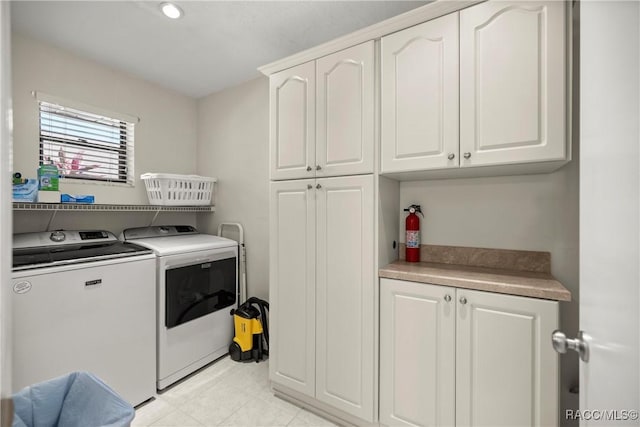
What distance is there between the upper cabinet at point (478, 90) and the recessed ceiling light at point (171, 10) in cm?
129

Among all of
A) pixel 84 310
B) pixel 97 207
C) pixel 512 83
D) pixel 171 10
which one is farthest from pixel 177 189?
pixel 512 83

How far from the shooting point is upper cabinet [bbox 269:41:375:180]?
1.58 meters

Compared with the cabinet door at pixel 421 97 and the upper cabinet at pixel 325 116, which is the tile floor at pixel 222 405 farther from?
the cabinet door at pixel 421 97

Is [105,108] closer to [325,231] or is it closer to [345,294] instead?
[325,231]

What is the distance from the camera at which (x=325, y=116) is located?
171 centimetres

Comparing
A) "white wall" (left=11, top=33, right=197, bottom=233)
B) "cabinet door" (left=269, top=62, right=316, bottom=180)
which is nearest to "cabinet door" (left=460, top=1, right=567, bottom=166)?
"cabinet door" (left=269, top=62, right=316, bottom=180)

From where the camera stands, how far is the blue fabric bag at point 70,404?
1043 millimetres

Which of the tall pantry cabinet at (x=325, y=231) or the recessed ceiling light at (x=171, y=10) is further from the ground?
the recessed ceiling light at (x=171, y=10)

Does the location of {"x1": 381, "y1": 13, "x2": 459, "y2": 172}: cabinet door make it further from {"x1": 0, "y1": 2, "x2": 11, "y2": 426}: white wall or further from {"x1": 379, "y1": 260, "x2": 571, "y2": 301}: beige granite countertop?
{"x1": 0, "y1": 2, "x2": 11, "y2": 426}: white wall

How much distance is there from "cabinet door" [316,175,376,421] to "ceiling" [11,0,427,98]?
1069 millimetres

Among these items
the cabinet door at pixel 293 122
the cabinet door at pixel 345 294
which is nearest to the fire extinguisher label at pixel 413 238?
the cabinet door at pixel 345 294

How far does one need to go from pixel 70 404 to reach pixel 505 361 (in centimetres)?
185

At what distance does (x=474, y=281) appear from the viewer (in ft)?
4.27

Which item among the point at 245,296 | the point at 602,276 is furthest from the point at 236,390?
the point at 602,276
